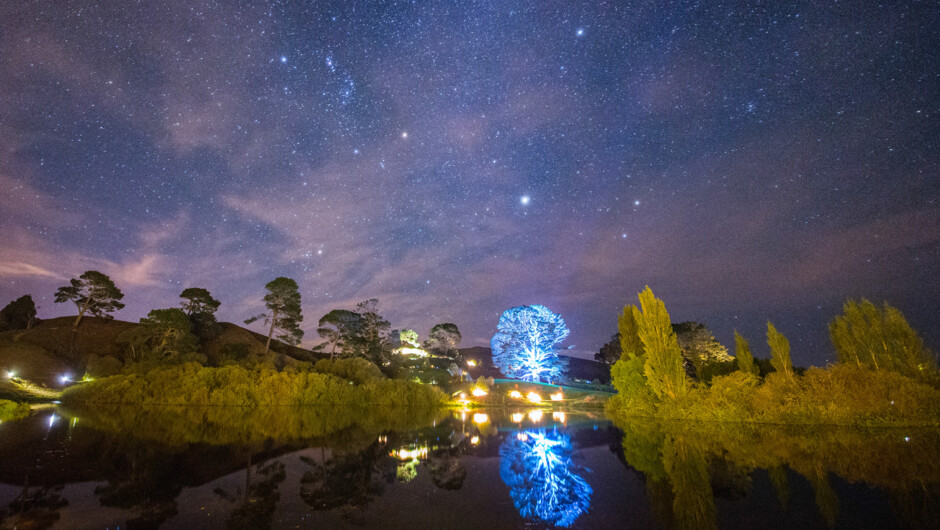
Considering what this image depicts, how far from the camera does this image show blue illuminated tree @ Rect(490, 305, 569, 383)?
185ft

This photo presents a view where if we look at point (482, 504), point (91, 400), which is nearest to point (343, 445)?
point (482, 504)

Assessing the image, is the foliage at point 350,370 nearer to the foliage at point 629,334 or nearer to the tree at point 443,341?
the foliage at point 629,334

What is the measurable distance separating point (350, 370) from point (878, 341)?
50.5 metres

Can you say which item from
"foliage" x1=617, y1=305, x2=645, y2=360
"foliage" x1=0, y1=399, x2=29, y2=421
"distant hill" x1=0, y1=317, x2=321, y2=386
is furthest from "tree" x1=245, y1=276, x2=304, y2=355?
"foliage" x1=617, y1=305, x2=645, y2=360

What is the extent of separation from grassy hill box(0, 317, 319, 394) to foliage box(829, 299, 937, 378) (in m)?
61.6

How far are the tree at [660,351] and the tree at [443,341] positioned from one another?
5717 cm

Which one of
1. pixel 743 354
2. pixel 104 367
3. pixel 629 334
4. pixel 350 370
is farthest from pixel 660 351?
pixel 104 367

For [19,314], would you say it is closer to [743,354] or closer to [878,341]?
[743,354]

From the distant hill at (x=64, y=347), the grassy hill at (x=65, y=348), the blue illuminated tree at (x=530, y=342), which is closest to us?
the grassy hill at (x=65, y=348)

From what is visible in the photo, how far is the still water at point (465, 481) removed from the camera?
21.0 feet

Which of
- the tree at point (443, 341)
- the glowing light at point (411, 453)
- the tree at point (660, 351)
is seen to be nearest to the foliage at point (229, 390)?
the tree at point (660, 351)

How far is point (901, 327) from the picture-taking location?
94.2 ft

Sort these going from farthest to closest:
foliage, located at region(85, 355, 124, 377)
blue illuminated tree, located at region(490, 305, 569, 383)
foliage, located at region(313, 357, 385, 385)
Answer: blue illuminated tree, located at region(490, 305, 569, 383) → foliage, located at region(313, 357, 385, 385) → foliage, located at region(85, 355, 124, 377)

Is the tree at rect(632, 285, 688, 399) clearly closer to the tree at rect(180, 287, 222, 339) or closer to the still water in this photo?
the still water
